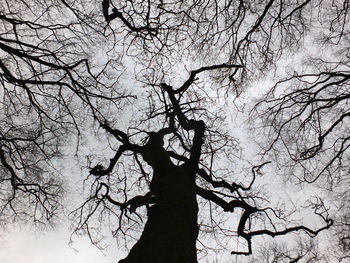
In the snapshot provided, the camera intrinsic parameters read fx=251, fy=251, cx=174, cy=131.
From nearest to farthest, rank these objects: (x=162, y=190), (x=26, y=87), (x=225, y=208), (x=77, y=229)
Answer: (x=162, y=190) → (x=225, y=208) → (x=26, y=87) → (x=77, y=229)

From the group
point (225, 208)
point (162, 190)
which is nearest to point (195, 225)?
point (162, 190)

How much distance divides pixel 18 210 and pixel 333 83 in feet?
25.7

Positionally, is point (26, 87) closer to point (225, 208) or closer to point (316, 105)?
point (225, 208)

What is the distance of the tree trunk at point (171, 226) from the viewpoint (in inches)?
87.8

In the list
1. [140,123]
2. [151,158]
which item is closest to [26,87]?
[140,123]

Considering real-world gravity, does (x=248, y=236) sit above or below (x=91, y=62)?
below

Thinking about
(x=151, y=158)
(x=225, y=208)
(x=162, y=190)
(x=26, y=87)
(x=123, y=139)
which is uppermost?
(x=26, y=87)

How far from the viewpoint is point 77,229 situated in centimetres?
545

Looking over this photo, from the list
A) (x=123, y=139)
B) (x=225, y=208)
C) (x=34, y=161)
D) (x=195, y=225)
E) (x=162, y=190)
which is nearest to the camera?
(x=195, y=225)

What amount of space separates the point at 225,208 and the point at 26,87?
4.37 m

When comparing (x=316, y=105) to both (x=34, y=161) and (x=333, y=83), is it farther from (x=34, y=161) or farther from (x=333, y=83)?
(x=34, y=161)

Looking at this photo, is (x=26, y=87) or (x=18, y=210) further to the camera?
(x=18, y=210)

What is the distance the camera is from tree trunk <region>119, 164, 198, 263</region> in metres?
2.23

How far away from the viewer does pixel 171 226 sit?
2.51 m
